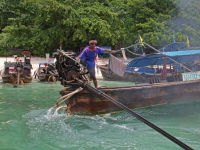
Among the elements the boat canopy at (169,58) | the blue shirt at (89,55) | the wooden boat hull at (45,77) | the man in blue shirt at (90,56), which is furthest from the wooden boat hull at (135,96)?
the wooden boat hull at (45,77)

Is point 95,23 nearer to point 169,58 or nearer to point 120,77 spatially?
point 120,77

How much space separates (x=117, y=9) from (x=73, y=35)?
566 centimetres

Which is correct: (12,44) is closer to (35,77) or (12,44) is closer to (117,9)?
(35,77)

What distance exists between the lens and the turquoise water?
22.3ft

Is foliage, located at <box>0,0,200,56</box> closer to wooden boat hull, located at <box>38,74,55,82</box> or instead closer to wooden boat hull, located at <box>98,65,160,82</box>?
wooden boat hull, located at <box>98,65,160,82</box>

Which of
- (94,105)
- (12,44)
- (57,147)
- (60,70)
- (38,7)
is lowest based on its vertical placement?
(57,147)

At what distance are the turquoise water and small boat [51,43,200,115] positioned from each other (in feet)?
0.95

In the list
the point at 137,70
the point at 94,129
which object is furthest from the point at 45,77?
the point at 94,129

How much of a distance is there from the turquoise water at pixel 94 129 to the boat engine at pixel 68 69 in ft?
3.54

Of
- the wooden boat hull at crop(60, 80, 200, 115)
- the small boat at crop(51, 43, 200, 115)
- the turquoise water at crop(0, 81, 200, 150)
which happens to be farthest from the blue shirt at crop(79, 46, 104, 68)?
the turquoise water at crop(0, 81, 200, 150)

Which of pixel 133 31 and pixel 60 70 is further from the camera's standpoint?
pixel 133 31

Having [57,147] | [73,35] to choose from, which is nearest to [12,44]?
[73,35]

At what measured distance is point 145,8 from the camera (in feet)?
86.0

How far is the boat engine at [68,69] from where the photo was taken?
Result: 859 centimetres
